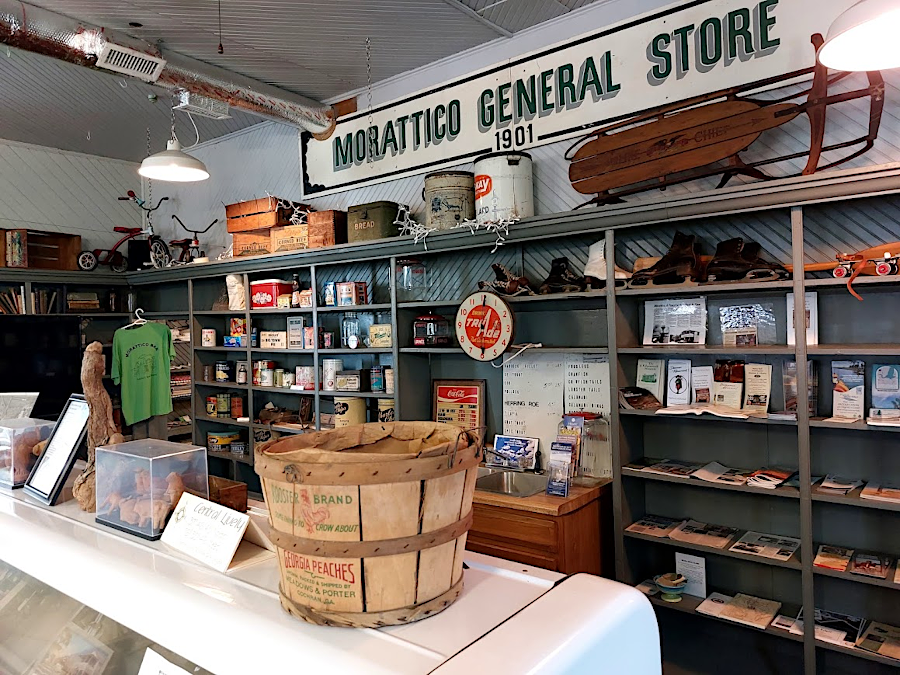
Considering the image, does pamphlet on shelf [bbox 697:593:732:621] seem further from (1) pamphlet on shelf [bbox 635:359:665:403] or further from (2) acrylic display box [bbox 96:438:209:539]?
(2) acrylic display box [bbox 96:438:209:539]

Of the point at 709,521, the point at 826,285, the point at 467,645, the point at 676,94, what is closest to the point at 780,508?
the point at 709,521

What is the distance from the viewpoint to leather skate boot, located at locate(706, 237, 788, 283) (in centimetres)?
284

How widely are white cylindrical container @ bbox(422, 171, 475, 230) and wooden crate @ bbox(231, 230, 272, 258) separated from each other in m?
1.74

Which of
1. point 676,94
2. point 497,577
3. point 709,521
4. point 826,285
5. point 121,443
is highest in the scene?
point 676,94

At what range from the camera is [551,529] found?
3090 mm

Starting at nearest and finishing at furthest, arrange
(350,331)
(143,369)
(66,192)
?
(350,331) → (143,369) → (66,192)

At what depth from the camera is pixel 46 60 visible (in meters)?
4.45

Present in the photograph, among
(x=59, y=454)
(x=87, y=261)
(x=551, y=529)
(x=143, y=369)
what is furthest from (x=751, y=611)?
(x=87, y=261)

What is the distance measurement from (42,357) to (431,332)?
10.7ft

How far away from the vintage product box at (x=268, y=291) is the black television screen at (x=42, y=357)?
1552 mm

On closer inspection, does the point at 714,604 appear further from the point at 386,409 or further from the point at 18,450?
the point at 18,450

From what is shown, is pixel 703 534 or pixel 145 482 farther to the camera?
pixel 703 534

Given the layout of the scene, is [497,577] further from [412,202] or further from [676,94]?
[412,202]

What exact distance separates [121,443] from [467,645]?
1147 millimetres
